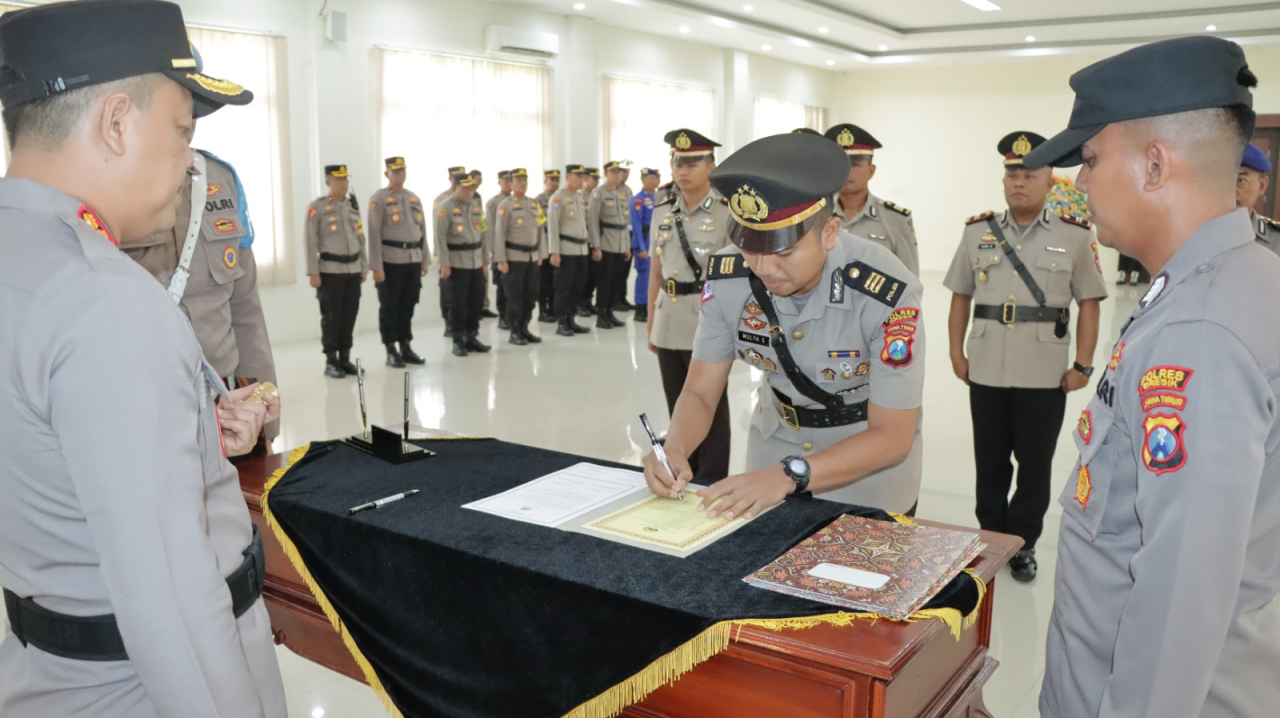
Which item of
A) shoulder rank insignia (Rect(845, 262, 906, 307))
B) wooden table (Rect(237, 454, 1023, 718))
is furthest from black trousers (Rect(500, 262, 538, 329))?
wooden table (Rect(237, 454, 1023, 718))

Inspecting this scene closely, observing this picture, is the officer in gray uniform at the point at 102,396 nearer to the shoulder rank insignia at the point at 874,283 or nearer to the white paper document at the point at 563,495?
the white paper document at the point at 563,495

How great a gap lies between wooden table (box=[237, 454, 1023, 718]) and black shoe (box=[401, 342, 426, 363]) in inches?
257

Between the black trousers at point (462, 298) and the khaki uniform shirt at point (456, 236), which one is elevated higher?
the khaki uniform shirt at point (456, 236)

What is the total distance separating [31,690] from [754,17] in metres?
12.6

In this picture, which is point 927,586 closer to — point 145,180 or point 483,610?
point 483,610

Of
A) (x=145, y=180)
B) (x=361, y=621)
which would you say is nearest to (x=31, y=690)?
(x=145, y=180)

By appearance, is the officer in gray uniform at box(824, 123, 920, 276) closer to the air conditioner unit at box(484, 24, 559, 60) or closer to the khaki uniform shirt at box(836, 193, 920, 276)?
the khaki uniform shirt at box(836, 193, 920, 276)

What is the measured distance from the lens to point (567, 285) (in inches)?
380

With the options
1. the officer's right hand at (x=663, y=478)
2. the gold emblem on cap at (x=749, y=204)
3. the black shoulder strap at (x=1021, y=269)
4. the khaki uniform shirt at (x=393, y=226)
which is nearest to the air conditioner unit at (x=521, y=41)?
the khaki uniform shirt at (x=393, y=226)

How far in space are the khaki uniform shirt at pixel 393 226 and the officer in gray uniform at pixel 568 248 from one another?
2.02 m

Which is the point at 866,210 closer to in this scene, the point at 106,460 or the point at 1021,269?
the point at 1021,269

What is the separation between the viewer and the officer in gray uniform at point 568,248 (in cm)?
962

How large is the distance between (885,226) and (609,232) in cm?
621

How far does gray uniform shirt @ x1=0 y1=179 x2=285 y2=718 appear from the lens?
3.14 feet
